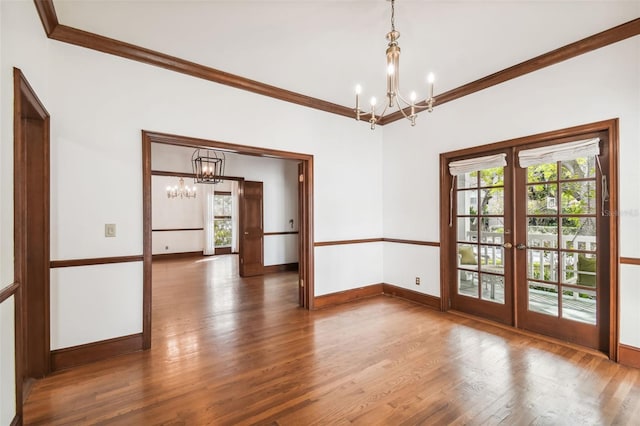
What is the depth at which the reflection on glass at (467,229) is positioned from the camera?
383 centimetres

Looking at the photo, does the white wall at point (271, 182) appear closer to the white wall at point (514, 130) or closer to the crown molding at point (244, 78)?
the white wall at point (514, 130)

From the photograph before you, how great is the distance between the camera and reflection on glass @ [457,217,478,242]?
383cm

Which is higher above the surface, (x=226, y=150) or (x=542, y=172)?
(x=226, y=150)

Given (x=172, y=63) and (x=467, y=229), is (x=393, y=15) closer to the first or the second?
(x=172, y=63)

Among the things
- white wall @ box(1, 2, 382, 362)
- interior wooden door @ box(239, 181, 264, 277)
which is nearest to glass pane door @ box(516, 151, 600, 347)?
white wall @ box(1, 2, 382, 362)

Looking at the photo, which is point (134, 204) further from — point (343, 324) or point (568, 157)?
point (568, 157)

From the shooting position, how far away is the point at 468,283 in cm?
390

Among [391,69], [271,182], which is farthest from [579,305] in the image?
[271,182]

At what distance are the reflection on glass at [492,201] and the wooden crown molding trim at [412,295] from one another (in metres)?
1.40

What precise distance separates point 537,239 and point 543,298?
0.65 m

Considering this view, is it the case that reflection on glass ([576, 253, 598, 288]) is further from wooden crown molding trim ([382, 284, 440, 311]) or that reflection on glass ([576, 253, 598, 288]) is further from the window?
the window

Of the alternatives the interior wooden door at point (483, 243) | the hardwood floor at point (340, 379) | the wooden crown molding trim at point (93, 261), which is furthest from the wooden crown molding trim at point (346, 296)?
the wooden crown molding trim at point (93, 261)

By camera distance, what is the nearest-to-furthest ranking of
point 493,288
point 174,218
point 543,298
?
point 543,298, point 493,288, point 174,218

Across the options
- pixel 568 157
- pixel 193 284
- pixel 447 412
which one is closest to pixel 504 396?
pixel 447 412
